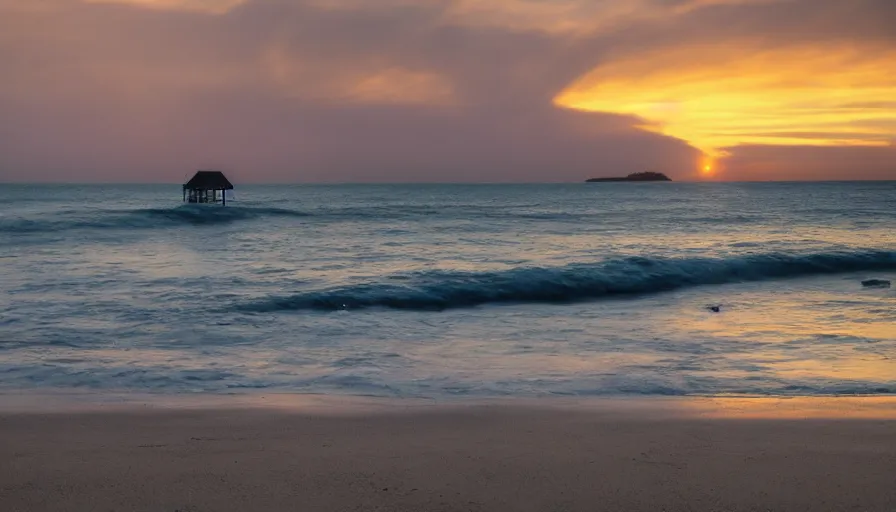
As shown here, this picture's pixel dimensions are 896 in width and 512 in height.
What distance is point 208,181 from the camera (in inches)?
1978

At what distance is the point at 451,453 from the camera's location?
4.86 m

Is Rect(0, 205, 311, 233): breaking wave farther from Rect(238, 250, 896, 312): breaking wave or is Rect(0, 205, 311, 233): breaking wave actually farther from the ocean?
Rect(238, 250, 896, 312): breaking wave

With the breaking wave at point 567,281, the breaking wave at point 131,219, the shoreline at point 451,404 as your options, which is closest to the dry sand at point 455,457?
the shoreline at point 451,404

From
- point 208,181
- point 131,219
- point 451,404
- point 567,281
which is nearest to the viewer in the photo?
point 451,404

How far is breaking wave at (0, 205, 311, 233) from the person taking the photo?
34375 mm

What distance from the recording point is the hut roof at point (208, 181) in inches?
1956

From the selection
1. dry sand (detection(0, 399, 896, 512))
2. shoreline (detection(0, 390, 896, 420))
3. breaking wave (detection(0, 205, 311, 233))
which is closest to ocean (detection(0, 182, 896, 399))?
shoreline (detection(0, 390, 896, 420))

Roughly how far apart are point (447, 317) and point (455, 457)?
8.29 meters

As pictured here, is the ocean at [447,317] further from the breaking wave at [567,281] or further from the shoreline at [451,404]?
the shoreline at [451,404]

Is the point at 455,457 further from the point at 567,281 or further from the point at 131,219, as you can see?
the point at 131,219

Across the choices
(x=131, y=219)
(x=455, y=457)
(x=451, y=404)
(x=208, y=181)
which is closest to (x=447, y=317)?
(x=451, y=404)

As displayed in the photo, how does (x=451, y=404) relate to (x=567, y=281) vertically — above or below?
above

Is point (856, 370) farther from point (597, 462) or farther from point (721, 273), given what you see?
point (721, 273)

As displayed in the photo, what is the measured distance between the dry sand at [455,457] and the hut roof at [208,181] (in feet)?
149
